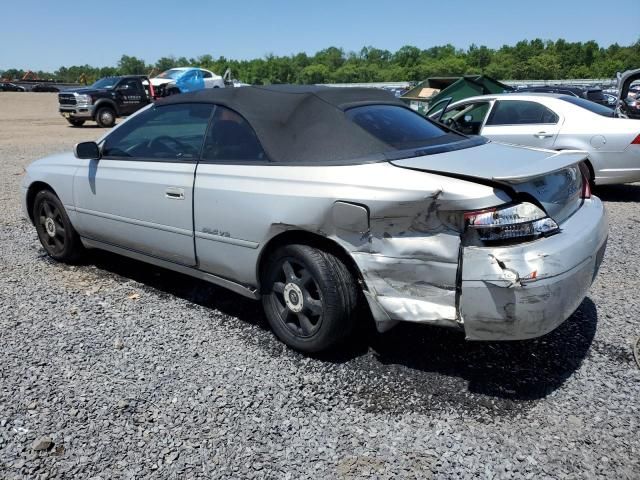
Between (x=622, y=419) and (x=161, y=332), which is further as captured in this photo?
(x=161, y=332)

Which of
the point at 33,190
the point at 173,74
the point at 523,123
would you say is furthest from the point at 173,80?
the point at 33,190

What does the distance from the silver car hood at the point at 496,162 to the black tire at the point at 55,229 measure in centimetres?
326

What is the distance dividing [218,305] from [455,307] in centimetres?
203

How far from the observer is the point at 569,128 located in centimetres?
761

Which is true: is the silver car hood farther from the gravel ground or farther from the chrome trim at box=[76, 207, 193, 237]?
the chrome trim at box=[76, 207, 193, 237]

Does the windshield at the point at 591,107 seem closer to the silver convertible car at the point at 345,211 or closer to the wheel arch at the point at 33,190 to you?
the silver convertible car at the point at 345,211

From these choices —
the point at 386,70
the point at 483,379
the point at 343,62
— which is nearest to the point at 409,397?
the point at 483,379

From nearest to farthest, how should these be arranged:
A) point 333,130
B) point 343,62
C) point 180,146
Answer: point 333,130, point 180,146, point 343,62

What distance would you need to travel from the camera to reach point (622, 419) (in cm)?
Result: 271

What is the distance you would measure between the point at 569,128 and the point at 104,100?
17.8 meters

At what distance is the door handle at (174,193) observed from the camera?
3772 mm

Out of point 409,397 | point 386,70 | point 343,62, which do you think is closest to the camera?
point 409,397

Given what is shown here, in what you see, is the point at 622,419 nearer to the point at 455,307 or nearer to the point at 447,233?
the point at 455,307

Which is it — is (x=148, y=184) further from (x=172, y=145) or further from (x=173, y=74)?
(x=173, y=74)
